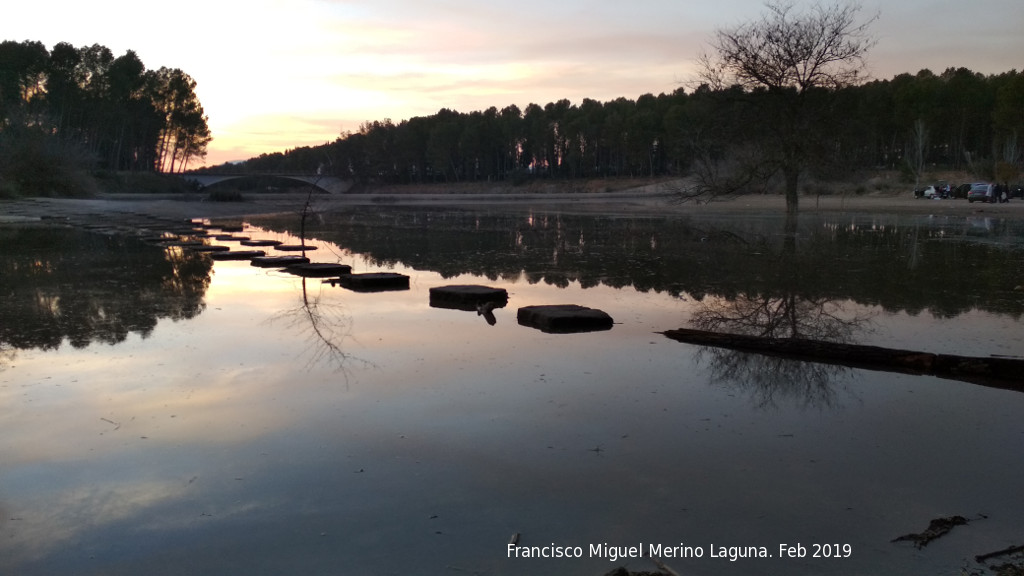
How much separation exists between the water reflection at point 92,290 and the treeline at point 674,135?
19528mm

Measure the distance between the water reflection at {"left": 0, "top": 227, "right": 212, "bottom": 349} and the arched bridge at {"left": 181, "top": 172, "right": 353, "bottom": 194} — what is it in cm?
7626

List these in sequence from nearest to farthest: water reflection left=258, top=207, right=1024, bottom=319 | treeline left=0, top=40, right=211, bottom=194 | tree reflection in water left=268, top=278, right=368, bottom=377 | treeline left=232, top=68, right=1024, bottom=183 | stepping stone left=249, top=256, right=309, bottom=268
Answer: tree reflection in water left=268, top=278, right=368, bottom=377, water reflection left=258, top=207, right=1024, bottom=319, stepping stone left=249, top=256, right=309, bottom=268, treeline left=232, top=68, right=1024, bottom=183, treeline left=0, top=40, right=211, bottom=194

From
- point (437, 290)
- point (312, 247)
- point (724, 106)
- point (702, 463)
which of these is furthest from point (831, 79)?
point (702, 463)

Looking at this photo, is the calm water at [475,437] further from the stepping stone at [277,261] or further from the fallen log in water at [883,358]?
the stepping stone at [277,261]

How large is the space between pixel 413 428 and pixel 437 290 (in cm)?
555

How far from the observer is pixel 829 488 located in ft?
13.7

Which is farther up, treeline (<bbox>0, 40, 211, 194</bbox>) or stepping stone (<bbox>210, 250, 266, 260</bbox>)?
treeline (<bbox>0, 40, 211, 194</bbox>)

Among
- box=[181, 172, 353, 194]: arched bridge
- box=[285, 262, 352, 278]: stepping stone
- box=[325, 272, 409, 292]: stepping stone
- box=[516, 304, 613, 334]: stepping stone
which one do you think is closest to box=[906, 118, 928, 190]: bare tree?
box=[285, 262, 352, 278]: stepping stone

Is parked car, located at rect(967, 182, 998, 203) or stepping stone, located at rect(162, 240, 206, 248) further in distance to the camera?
parked car, located at rect(967, 182, 998, 203)

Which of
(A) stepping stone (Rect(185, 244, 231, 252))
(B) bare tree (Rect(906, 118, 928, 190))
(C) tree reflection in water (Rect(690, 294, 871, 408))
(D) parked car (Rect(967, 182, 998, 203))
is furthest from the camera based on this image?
(B) bare tree (Rect(906, 118, 928, 190))

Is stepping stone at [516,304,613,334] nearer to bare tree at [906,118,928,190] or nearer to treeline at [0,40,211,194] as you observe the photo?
treeline at [0,40,211,194]

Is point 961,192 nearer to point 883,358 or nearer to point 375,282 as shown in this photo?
point 375,282

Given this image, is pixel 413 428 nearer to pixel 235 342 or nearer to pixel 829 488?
pixel 829 488

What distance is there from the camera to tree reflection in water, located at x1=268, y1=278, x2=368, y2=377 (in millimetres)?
7273
